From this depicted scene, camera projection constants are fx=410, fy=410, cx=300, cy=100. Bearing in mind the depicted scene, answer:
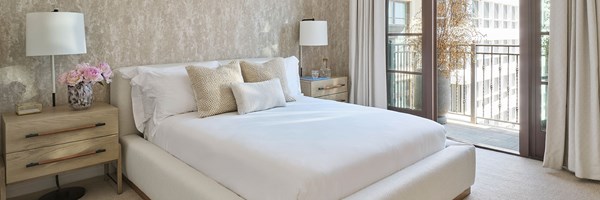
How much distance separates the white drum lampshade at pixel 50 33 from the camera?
104 inches

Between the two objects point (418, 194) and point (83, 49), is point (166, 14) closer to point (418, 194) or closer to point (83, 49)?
point (83, 49)

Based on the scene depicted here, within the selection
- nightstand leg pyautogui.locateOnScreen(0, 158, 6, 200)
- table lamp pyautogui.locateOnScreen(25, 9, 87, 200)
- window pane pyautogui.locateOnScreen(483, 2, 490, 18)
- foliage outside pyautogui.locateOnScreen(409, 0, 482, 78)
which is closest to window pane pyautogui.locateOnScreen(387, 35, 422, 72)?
foliage outside pyautogui.locateOnScreen(409, 0, 482, 78)

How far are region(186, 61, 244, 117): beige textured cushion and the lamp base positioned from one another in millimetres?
1036

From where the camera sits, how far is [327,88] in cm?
450

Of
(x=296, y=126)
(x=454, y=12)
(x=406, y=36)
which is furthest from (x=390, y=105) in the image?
(x=296, y=126)

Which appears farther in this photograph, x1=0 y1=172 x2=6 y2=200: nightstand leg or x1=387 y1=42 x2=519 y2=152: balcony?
x1=387 y1=42 x2=519 y2=152: balcony

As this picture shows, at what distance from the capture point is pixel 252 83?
3.22m

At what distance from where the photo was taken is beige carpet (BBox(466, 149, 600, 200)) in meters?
2.85

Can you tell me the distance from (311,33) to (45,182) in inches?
108

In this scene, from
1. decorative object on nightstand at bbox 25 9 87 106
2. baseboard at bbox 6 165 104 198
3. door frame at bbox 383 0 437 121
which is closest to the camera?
decorative object on nightstand at bbox 25 9 87 106

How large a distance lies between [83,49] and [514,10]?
18.9ft

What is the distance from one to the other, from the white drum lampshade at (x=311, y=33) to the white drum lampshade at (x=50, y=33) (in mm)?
2263

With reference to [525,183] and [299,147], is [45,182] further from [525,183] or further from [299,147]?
[525,183]

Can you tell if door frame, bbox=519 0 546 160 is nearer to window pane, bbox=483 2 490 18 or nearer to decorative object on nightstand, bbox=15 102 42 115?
window pane, bbox=483 2 490 18
